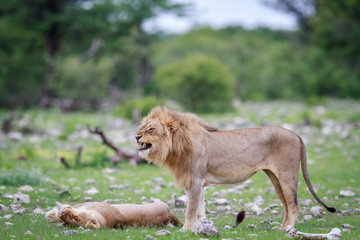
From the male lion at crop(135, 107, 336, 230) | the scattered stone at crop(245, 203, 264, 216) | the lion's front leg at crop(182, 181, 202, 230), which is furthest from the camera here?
the scattered stone at crop(245, 203, 264, 216)

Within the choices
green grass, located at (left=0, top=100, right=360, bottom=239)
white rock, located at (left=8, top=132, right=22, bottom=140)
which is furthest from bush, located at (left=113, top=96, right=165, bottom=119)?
white rock, located at (left=8, top=132, right=22, bottom=140)

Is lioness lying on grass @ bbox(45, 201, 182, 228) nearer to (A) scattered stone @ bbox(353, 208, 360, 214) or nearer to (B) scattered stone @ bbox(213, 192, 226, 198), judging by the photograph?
(B) scattered stone @ bbox(213, 192, 226, 198)

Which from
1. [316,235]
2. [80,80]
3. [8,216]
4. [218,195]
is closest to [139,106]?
[80,80]

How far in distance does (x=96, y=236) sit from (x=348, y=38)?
30.9 meters

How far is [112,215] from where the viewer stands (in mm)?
7215

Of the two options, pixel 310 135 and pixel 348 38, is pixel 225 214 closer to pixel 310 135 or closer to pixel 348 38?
pixel 310 135

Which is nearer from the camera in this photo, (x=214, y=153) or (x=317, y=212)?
(x=214, y=153)

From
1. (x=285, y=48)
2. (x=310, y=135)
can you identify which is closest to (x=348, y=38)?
(x=285, y=48)

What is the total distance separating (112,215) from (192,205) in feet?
3.94

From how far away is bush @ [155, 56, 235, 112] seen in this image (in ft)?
99.9

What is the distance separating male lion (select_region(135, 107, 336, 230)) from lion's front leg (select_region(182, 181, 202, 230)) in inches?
0.6

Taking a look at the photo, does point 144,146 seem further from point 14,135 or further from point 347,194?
point 14,135

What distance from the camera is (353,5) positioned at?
34.2m

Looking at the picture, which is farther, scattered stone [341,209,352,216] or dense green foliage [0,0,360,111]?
dense green foliage [0,0,360,111]
